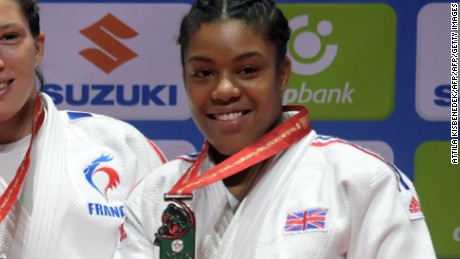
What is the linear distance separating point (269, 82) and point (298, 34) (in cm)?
118

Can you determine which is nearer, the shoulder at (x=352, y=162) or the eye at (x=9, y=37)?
the shoulder at (x=352, y=162)

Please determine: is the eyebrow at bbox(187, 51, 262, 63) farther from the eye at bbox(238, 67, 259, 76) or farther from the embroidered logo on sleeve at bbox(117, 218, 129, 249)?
the embroidered logo on sleeve at bbox(117, 218, 129, 249)

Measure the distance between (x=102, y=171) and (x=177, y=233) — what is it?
551 mm

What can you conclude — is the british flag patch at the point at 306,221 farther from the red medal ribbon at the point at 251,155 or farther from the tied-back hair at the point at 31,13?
the tied-back hair at the point at 31,13

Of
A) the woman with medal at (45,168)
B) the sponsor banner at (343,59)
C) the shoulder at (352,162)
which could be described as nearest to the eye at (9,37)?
the woman with medal at (45,168)

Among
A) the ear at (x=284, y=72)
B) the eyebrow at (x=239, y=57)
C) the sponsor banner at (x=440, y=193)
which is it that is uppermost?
the eyebrow at (x=239, y=57)

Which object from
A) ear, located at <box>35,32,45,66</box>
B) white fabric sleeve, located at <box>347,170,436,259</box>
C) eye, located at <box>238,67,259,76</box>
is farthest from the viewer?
ear, located at <box>35,32,45,66</box>

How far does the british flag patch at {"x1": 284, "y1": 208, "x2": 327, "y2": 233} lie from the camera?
2.09 meters

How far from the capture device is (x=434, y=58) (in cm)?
327

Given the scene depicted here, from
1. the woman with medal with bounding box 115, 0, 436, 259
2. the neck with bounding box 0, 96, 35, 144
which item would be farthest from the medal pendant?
the neck with bounding box 0, 96, 35, 144

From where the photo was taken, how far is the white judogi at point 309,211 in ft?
6.79

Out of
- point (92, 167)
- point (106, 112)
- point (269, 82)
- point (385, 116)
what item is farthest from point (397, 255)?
point (106, 112)

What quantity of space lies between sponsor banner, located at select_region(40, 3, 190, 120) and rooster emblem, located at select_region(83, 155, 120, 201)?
0.73 meters

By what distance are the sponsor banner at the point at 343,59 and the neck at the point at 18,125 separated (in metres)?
1.03
